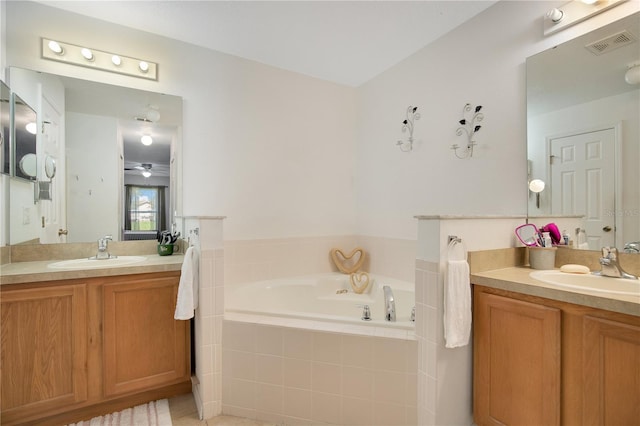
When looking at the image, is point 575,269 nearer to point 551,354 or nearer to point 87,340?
point 551,354

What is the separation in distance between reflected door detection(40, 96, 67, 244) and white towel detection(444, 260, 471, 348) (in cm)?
248

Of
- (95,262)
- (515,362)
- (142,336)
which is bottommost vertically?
(142,336)

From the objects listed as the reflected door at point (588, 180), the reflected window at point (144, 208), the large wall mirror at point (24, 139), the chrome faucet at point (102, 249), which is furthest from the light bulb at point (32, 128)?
the reflected door at point (588, 180)

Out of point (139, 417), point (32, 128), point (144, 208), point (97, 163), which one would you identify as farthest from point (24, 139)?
point (139, 417)

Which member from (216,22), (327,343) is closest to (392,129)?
(216,22)

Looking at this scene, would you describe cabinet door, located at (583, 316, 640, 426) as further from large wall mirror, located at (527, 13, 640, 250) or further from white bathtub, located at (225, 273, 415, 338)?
white bathtub, located at (225, 273, 415, 338)

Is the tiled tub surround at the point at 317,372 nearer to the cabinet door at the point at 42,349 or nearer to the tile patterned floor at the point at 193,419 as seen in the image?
the tile patterned floor at the point at 193,419

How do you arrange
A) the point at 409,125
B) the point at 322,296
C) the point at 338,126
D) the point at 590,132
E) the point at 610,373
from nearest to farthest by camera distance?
the point at 610,373 < the point at 590,132 < the point at 409,125 < the point at 322,296 < the point at 338,126

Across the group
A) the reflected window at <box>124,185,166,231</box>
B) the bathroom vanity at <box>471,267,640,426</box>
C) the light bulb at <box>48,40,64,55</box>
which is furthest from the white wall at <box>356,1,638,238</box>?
the light bulb at <box>48,40,64,55</box>

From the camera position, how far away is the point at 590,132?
1.57 meters

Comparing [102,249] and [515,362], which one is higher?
[102,249]

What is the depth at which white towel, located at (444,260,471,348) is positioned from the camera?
54.9 inches

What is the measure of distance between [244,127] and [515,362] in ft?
8.05

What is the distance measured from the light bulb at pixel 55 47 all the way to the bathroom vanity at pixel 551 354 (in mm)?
2949
